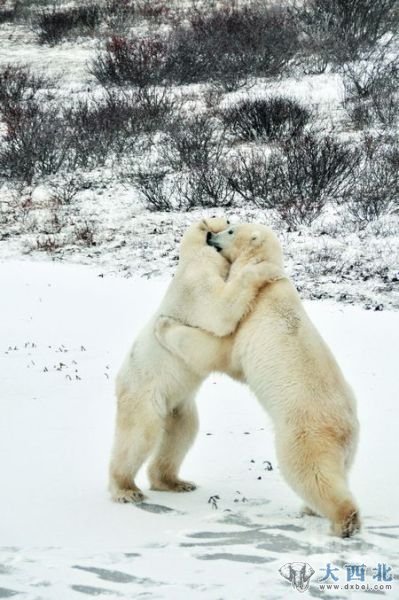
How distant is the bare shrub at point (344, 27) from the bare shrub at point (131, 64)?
9.45ft

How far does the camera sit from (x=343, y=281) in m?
8.09

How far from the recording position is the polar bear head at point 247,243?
3.64 metres

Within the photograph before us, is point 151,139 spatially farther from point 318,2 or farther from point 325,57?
point 318,2

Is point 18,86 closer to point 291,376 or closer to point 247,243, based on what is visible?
point 247,243

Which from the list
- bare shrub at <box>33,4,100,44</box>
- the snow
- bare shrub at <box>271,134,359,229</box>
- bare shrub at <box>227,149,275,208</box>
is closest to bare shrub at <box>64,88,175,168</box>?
bare shrub at <box>227,149,275,208</box>

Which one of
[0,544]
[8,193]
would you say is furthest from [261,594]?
[8,193]

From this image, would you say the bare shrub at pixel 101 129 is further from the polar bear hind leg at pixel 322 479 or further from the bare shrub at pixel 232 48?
the polar bear hind leg at pixel 322 479

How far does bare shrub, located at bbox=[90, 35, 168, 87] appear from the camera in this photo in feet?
52.5

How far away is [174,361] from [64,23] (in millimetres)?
18559

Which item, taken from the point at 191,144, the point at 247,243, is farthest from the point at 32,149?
the point at 247,243

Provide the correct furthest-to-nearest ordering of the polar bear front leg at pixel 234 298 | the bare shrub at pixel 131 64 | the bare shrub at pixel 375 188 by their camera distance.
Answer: the bare shrub at pixel 131 64 → the bare shrub at pixel 375 188 → the polar bear front leg at pixel 234 298

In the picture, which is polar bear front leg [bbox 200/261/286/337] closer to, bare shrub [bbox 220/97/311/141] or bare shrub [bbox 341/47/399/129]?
bare shrub [bbox 220/97/311/141]

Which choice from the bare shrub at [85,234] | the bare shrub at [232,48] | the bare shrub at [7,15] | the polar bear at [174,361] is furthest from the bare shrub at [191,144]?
the bare shrub at [7,15]

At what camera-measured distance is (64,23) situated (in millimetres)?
20562
